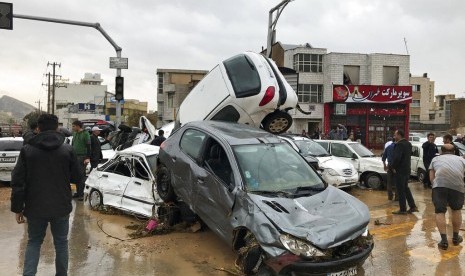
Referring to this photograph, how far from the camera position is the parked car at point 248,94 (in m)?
7.61

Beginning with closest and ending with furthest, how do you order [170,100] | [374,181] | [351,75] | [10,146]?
1. [10,146]
2. [374,181]
3. [351,75]
4. [170,100]

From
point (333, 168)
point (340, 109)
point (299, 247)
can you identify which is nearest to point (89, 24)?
point (333, 168)

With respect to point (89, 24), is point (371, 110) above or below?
below

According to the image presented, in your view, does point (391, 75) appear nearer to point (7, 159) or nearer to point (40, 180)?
point (7, 159)

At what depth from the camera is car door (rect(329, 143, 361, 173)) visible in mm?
13180

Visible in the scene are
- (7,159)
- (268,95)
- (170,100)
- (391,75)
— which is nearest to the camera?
(268,95)

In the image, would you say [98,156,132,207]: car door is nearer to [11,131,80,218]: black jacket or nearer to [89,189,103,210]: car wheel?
[89,189,103,210]: car wheel

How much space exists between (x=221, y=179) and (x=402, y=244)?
3281 mm

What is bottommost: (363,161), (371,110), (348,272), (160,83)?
(348,272)

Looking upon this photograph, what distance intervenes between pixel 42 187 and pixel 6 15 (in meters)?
9.84

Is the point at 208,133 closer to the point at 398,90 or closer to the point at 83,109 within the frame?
the point at 398,90

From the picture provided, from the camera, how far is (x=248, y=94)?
24.9 ft

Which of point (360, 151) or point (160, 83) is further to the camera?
point (160, 83)

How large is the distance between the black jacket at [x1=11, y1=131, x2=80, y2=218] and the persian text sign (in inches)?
1284
